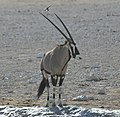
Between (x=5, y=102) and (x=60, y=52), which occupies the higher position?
(x=60, y=52)

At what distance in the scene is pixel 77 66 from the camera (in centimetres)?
1895

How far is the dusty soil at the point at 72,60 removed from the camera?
1477 cm

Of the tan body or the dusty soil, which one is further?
the dusty soil

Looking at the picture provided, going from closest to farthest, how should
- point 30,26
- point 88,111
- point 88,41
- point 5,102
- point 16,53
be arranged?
point 88,111
point 5,102
point 16,53
point 88,41
point 30,26

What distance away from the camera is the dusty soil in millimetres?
14766

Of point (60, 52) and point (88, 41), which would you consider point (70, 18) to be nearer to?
point (88, 41)

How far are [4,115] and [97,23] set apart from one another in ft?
68.2

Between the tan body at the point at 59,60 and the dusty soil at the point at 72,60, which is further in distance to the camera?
the dusty soil at the point at 72,60

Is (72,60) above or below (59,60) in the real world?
below

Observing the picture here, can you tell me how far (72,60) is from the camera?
65.3 feet

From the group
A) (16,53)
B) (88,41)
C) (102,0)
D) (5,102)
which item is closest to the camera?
(5,102)

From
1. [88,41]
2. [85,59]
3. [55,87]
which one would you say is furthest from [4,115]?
[88,41]

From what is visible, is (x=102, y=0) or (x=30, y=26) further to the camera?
(x=102, y=0)

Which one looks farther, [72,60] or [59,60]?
[72,60]
